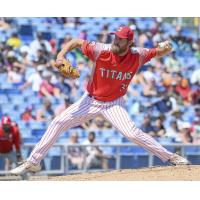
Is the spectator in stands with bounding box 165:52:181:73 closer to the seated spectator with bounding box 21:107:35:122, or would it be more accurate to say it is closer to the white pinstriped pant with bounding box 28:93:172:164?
the seated spectator with bounding box 21:107:35:122

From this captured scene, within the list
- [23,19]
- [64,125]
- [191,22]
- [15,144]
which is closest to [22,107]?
[23,19]

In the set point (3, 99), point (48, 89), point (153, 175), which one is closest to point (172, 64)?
point (48, 89)

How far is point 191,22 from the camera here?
752 inches

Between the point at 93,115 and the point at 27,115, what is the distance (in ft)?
23.0

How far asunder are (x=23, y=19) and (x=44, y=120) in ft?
10.2

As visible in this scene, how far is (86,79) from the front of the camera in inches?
655

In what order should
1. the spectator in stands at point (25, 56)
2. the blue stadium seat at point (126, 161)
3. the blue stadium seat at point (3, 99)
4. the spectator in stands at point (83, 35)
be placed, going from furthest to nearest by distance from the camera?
the spectator in stands at point (83, 35), the spectator in stands at point (25, 56), the blue stadium seat at point (3, 99), the blue stadium seat at point (126, 161)

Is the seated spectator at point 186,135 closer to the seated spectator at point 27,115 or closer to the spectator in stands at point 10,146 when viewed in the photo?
the seated spectator at point 27,115

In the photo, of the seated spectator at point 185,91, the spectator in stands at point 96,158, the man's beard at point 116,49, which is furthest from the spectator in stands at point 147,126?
the man's beard at point 116,49

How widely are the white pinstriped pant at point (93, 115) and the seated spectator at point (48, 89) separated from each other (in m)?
7.33

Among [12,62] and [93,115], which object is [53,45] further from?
[93,115]

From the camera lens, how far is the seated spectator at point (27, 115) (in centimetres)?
1534

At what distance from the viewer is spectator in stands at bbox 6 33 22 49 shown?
16.7 m

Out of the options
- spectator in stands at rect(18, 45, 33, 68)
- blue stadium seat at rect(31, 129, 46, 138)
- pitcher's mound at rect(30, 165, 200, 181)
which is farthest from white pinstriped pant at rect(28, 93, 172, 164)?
spectator in stands at rect(18, 45, 33, 68)
